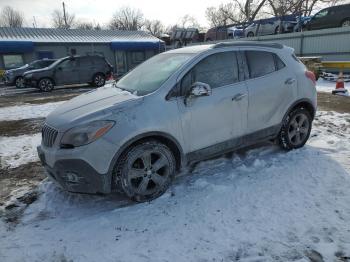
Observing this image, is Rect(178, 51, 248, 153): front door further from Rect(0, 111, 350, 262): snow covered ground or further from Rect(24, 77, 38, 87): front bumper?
Rect(24, 77, 38, 87): front bumper

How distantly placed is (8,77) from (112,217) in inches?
748

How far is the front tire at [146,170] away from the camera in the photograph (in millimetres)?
3822

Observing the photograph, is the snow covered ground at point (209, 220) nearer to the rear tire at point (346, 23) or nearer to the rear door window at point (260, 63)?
the rear door window at point (260, 63)

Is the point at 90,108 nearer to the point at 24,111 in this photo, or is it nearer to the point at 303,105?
the point at 303,105

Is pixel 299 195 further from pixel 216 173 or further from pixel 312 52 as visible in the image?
pixel 312 52

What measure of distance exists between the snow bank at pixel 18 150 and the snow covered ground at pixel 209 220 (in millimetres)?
1408

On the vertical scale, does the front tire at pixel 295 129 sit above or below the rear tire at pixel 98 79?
above

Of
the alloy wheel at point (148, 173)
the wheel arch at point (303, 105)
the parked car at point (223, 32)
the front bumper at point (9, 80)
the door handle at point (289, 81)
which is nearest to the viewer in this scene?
the alloy wheel at point (148, 173)

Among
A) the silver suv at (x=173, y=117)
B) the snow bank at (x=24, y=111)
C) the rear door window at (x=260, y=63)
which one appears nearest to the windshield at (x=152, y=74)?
the silver suv at (x=173, y=117)

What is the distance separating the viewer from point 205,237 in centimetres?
329

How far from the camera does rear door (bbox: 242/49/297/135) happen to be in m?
4.82

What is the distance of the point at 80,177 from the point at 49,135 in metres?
0.70

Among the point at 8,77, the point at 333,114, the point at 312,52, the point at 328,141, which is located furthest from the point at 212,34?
the point at 328,141

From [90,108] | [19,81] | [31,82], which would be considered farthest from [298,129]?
[19,81]
